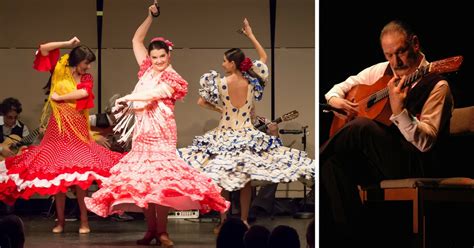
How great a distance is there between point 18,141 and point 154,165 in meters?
1.16

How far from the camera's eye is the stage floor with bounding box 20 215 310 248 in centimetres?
707

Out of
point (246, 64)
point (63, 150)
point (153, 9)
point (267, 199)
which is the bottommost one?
point (267, 199)

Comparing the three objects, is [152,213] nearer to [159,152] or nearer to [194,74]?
[159,152]

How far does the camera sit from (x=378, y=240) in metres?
6.55

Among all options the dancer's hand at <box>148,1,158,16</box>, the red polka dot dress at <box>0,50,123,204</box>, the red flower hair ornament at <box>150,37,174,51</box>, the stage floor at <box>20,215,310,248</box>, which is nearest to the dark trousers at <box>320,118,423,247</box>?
the stage floor at <box>20,215,310,248</box>

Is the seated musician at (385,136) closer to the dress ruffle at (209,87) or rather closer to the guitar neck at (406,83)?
the guitar neck at (406,83)

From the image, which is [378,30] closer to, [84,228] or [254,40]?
[254,40]

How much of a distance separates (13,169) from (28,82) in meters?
0.67

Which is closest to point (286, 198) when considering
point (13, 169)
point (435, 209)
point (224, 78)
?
point (224, 78)

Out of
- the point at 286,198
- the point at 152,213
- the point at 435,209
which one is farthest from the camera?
the point at 286,198

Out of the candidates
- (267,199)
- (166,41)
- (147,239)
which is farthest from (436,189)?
(166,41)

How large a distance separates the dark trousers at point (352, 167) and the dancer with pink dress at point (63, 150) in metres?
1.87

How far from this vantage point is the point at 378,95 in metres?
6.55

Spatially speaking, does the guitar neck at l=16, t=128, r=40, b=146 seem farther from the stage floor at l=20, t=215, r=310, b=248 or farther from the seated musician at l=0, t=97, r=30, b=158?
the stage floor at l=20, t=215, r=310, b=248
